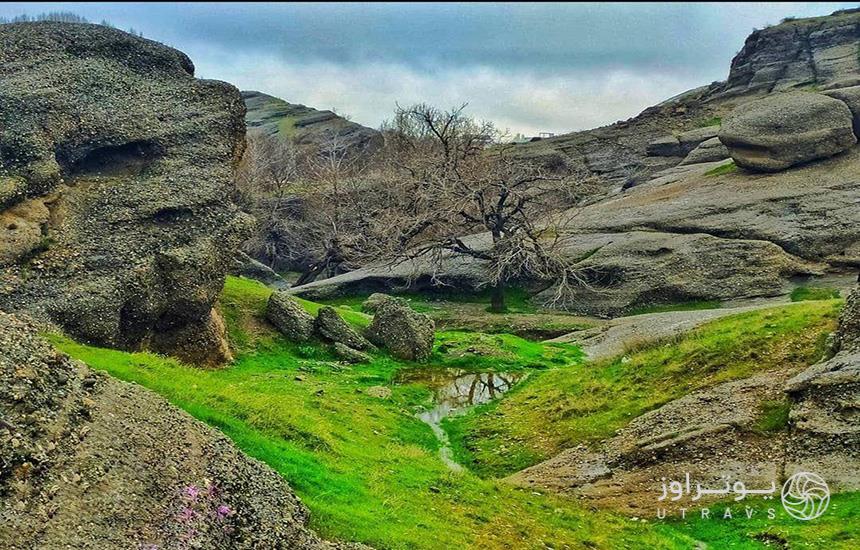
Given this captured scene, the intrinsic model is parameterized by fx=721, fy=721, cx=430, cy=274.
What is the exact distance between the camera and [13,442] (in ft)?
26.4

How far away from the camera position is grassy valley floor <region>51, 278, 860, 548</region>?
42.0 feet

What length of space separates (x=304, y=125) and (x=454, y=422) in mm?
109466

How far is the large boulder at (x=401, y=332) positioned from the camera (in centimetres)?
2888

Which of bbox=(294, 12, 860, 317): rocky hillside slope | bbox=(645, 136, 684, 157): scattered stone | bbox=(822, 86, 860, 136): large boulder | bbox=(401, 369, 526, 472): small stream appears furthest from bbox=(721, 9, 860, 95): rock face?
bbox=(401, 369, 526, 472): small stream

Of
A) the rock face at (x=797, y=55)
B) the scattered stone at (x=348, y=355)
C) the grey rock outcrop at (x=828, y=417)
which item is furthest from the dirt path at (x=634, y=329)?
the rock face at (x=797, y=55)

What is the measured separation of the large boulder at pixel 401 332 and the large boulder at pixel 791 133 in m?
31.1

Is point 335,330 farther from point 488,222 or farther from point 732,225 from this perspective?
point 732,225

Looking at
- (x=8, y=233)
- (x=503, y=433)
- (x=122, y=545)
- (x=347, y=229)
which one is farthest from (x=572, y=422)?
(x=347, y=229)

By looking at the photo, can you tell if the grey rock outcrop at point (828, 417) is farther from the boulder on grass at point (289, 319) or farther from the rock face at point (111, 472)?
the boulder on grass at point (289, 319)

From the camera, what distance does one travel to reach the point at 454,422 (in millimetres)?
22453

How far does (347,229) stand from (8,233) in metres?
43.5

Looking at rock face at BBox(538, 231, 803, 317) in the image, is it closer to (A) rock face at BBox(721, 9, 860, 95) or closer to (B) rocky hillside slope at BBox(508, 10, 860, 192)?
(B) rocky hillside slope at BBox(508, 10, 860, 192)
